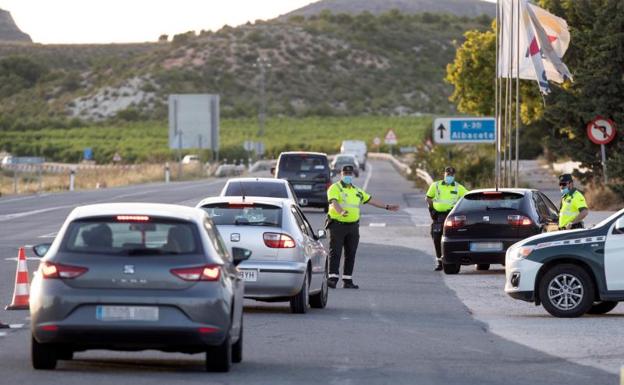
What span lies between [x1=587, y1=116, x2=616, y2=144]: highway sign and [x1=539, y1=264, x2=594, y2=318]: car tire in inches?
863

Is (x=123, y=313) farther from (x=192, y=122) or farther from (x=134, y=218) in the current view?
(x=192, y=122)

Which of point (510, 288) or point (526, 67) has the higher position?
point (526, 67)

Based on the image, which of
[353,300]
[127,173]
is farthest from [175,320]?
[127,173]

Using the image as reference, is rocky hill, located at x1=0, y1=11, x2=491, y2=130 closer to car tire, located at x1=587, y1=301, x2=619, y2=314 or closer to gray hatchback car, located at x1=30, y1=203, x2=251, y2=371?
car tire, located at x1=587, y1=301, x2=619, y2=314

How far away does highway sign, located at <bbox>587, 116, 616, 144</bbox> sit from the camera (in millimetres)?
40625

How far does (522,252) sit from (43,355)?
26.2ft

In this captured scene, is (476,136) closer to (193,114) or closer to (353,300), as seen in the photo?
(353,300)

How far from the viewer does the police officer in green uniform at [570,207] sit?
24344 mm

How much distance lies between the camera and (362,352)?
15016 millimetres

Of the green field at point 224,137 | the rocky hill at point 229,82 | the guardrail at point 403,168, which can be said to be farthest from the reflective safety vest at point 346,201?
the rocky hill at point 229,82

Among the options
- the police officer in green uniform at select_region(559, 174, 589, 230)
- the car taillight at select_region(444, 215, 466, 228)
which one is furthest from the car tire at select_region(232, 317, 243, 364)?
the car taillight at select_region(444, 215, 466, 228)

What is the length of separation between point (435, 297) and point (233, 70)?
167 m

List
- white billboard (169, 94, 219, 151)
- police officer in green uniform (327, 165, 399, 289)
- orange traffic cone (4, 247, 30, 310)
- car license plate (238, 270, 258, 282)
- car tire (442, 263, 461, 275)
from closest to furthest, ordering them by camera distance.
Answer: car license plate (238, 270, 258, 282), orange traffic cone (4, 247, 30, 310), police officer in green uniform (327, 165, 399, 289), car tire (442, 263, 461, 275), white billboard (169, 94, 219, 151)

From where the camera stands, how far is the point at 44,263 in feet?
41.5
